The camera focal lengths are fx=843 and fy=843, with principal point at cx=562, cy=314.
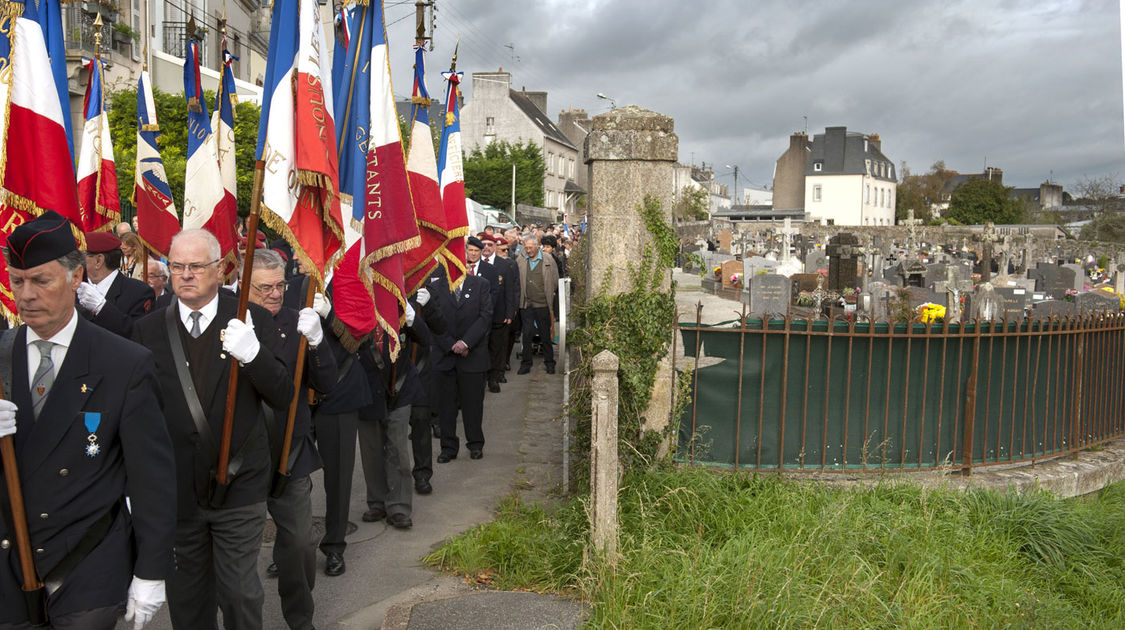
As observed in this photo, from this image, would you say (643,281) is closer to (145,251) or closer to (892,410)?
(892,410)

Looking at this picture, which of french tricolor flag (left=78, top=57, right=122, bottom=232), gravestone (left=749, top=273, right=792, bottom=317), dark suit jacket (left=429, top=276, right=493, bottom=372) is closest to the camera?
french tricolor flag (left=78, top=57, right=122, bottom=232)

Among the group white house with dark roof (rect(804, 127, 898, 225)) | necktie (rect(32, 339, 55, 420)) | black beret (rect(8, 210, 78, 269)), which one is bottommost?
necktie (rect(32, 339, 55, 420))

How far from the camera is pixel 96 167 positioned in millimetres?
6617

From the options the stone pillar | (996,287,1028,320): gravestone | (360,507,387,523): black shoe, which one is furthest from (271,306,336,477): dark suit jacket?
(996,287,1028,320): gravestone

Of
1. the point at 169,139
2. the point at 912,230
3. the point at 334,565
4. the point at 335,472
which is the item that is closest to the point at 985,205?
the point at 912,230

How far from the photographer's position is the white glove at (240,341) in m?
3.55

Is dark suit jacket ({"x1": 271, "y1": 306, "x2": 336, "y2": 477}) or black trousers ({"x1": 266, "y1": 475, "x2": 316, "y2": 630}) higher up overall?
dark suit jacket ({"x1": 271, "y1": 306, "x2": 336, "y2": 477})

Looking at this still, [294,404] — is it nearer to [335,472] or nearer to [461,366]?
[335,472]

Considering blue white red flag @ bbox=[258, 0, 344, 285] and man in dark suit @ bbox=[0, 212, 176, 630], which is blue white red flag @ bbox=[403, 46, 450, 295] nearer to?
blue white red flag @ bbox=[258, 0, 344, 285]

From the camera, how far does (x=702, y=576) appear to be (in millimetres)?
4375

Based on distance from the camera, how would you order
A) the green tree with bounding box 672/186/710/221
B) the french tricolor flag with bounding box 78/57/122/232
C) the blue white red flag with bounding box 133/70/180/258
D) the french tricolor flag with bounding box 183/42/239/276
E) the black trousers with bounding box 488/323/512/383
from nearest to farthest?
1. the french tricolor flag with bounding box 183/42/239/276
2. the french tricolor flag with bounding box 78/57/122/232
3. the blue white red flag with bounding box 133/70/180/258
4. the black trousers with bounding box 488/323/512/383
5. the green tree with bounding box 672/186/710/221

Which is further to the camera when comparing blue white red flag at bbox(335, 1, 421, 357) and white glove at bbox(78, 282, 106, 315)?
white glove at bbox(78, 282, 106, 315)

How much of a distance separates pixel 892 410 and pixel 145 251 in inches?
236

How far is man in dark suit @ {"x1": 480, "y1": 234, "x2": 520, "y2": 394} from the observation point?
10852 millimetres
